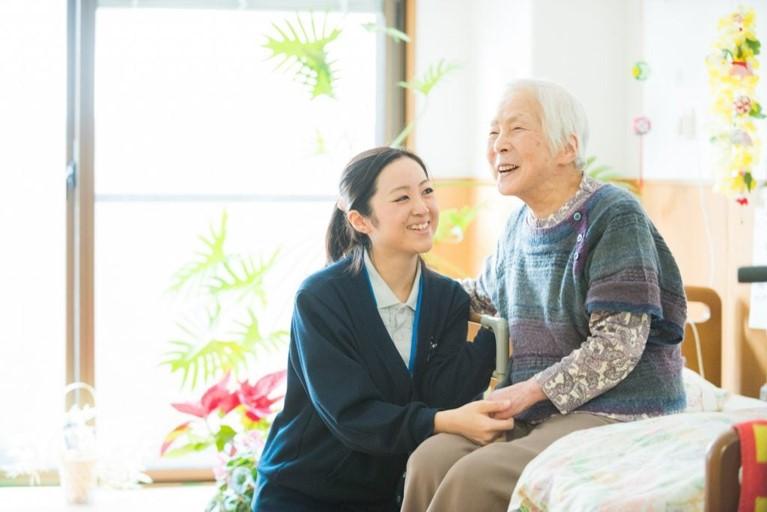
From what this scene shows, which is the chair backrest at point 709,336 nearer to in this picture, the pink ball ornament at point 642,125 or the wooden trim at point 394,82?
the pink ball ornament at point 642,125

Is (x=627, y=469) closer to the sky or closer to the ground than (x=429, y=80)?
closer to the ground

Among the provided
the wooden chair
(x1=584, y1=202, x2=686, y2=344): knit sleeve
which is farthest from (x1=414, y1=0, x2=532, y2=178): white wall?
the wooden chair

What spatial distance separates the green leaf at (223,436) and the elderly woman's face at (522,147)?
148 cm

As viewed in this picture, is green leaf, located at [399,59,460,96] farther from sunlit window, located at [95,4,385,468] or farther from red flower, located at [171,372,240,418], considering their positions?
red flower, located at [171,372,240,418]

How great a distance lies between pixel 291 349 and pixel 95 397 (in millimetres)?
2168

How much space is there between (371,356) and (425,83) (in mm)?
1896

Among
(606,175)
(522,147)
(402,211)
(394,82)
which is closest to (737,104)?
(606,175)

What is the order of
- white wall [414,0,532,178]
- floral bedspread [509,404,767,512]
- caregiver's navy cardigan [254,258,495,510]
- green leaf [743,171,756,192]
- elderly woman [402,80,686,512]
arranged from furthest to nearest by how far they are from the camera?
white wall [414,0,532,178] → green leaf [743,171,756,192] → caregiver's navy cardigan [254,258,495,510] → elderly woman [402,80,686,512] → floral bedspread [509,404,767,512]

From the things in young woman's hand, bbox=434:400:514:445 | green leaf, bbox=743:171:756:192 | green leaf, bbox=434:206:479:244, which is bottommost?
young woman's hand, bbox=434:400:514:445

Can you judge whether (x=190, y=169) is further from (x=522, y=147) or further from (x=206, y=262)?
(x=522, y=147)

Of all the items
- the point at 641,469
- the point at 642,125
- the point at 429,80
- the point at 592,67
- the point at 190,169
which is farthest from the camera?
the point at 190,169

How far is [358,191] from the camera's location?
87.5 inches

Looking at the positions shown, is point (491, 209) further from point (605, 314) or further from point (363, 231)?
point (605, 314)

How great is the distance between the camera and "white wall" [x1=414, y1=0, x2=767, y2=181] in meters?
3.29
